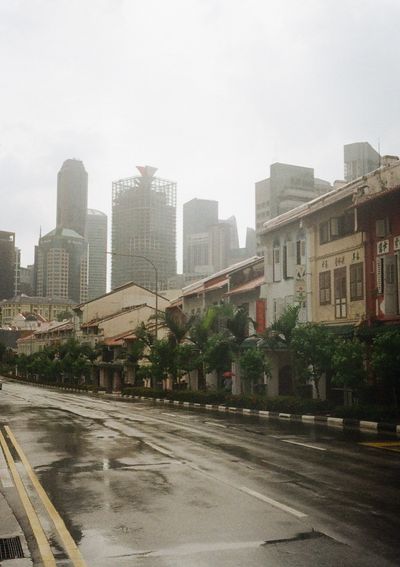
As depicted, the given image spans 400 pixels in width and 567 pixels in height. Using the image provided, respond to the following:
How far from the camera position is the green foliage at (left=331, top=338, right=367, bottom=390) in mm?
24750

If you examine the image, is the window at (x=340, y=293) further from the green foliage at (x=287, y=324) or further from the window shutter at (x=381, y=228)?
the window shutter at (x=381, y=228)

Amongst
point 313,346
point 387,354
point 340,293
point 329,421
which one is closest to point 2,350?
point 340,293

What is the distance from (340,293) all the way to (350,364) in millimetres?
6999

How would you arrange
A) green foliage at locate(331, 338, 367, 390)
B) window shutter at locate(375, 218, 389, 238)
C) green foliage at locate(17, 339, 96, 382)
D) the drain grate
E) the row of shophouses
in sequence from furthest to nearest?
green foliage at locate(17, 339, 96, 382) < window shutter at locate(375, 218, 389, 238) < the row of shophouses < green foliage at locate(331, 338, 367, 390) < the drain grate

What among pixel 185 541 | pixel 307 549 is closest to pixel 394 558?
pixel 307 549

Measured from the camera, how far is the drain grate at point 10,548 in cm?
703

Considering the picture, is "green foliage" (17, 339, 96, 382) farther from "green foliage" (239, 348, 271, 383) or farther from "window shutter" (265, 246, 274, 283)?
"green foliage" (239, 348, 271, 383)

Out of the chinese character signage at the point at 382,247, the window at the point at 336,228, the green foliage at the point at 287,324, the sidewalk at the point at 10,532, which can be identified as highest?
the window at the point at 336,228

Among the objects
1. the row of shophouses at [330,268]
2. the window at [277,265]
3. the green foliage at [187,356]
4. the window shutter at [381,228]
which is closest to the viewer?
the row of shophouses at [330,268]

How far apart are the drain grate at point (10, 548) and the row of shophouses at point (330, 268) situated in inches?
844

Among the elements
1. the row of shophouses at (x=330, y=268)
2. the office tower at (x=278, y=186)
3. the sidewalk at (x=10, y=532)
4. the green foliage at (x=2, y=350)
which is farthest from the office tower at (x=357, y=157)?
the sidewalk at (x=10, y=532)

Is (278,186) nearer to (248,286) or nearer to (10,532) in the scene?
(248,286)

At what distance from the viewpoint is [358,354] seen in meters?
24.9

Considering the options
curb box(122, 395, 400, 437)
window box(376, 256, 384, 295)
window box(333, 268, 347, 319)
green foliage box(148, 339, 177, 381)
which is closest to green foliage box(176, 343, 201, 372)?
green foliage box(148, 339, 177, 381)
